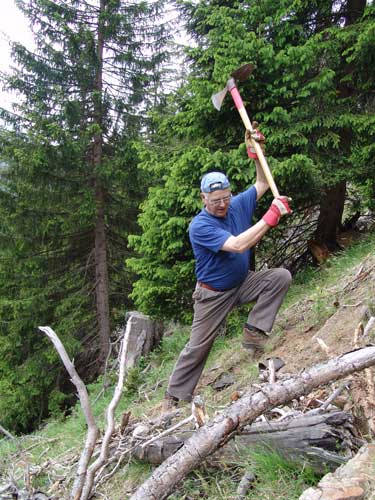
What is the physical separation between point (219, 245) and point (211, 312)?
2.44 feet

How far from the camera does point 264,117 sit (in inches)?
241

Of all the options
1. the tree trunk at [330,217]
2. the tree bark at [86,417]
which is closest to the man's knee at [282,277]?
the tree bark at [86,417]

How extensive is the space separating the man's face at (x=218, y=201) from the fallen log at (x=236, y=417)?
1.68 meters

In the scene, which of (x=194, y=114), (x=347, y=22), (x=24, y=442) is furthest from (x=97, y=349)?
(x=347, y=22)

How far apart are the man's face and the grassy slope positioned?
1772 mm

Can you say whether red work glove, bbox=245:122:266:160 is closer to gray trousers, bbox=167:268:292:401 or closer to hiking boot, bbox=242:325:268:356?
gray trousers, bbox=167:268:292:401

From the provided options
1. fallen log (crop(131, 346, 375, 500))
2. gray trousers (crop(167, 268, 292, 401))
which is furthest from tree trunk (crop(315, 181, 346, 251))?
fallen log (crop(131, 346, 375, 500))

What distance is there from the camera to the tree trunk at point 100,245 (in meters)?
10.5

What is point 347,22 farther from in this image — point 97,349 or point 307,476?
point 97,349

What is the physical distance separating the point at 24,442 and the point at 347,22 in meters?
8.85

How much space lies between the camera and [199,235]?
3854mm

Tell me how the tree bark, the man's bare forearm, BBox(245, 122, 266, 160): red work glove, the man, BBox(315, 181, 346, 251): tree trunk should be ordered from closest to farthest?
1. the tree bark
2. the man's bare forearm
3. the man
4. BBox(245, 122, 266, 160): red work glove
5. BBox(315, 181, 346, 251): tree trunk

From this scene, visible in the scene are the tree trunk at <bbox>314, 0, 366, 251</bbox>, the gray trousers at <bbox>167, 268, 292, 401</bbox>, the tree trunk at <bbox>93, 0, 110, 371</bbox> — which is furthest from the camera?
the tree trunk at <bbox>93, 0, 110, 371</bbox>

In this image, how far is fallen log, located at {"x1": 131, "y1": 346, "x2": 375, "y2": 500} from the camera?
8.07 feet
